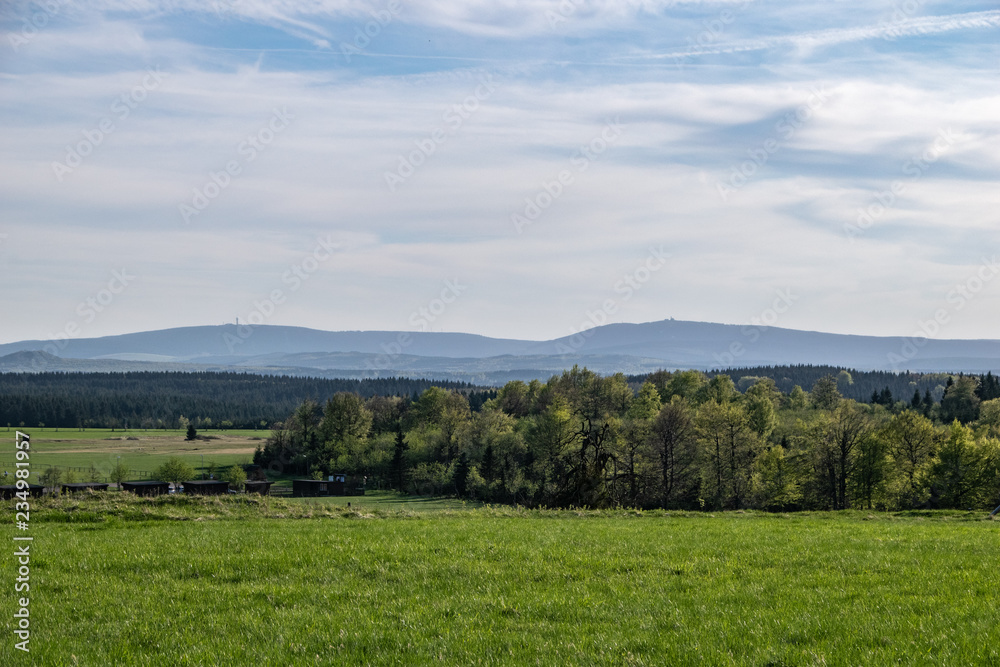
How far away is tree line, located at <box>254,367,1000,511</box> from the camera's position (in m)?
78.1

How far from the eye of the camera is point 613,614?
44.0 ft

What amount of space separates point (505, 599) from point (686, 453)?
2899 inches

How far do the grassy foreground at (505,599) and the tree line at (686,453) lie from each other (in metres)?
31.8

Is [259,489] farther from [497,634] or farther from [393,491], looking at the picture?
[497,634]

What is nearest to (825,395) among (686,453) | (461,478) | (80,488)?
(686,453)

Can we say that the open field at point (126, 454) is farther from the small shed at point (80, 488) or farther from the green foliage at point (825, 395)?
the green foliage at point (825, 395)

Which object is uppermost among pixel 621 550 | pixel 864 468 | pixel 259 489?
pixel 621 550

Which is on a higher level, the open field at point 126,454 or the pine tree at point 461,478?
the pine tree at point 461,478

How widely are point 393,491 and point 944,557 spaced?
10437 centimetres

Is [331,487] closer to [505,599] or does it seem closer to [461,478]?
[461,478]

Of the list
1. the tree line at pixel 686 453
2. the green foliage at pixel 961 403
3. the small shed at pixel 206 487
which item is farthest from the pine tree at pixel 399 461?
the green foliage at pixel 961 403

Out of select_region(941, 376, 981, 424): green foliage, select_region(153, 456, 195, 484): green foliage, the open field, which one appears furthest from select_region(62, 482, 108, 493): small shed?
select_region(941, 376, 981, 424): green foliage

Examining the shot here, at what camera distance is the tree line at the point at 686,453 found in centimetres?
7812

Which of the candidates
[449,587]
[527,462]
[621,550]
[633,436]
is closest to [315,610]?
[449,587]
